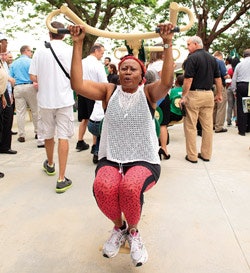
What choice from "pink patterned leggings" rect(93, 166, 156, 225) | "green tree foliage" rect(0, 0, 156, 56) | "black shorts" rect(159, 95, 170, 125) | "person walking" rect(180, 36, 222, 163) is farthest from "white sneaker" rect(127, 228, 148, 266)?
"green tree foliage" rect(0, 0, 156, 56)

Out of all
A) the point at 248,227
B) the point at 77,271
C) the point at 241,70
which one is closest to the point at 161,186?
the point at 248,227

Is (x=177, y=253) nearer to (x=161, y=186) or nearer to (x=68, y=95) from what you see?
(x=161, y=186)

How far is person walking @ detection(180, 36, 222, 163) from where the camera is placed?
180 inches

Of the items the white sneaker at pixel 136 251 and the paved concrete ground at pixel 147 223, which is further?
the paved concrete ground at pixel 147 223

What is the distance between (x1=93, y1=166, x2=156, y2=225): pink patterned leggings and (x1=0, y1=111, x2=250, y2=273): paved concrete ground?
447 millimetres

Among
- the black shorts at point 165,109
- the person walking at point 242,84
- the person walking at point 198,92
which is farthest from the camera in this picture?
the person walking at point 242,84

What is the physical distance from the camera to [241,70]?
6.66 m

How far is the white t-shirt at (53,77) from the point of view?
3.57m

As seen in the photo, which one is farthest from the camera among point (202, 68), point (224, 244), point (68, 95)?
point (202, 68)

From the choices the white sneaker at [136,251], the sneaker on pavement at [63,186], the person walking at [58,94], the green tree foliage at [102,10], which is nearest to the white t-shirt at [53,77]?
the person walking at [58,94]

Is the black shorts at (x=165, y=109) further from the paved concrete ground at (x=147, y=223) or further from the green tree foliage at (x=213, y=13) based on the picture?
the green tree foliage at (x=213, y=13)

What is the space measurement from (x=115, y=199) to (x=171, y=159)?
295 cm

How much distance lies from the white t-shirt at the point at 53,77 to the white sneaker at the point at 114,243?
1874 mm

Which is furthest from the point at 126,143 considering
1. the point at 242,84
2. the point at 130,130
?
the point at 242,84
